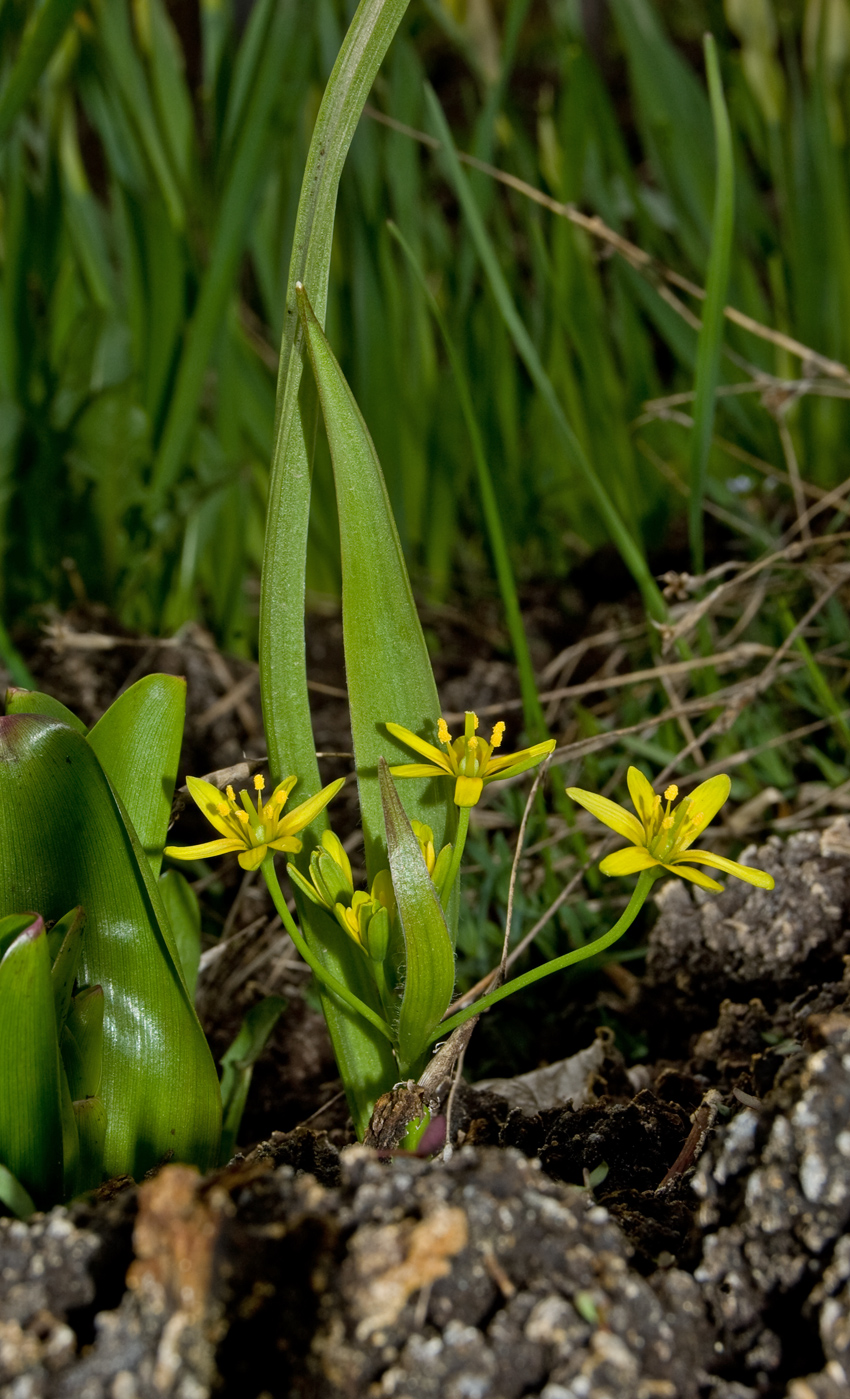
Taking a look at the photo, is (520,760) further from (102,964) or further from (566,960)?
(102,964)

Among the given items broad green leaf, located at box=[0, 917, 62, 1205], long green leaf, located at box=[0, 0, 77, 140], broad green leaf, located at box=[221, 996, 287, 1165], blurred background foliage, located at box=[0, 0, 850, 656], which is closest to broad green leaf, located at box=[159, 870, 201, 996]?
broad green leaf, located at box=[221, 996, 287, 1165]

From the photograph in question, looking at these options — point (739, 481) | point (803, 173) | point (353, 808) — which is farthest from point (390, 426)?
point (803, 173)

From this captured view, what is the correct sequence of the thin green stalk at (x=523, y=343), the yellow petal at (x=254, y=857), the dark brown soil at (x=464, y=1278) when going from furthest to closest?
the thin green stalk at (x=523, y=343), the yellow petal at (x=254, y=857), the dark brown soil at (x=464, y=1278)

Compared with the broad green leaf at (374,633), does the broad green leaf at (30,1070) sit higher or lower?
lower

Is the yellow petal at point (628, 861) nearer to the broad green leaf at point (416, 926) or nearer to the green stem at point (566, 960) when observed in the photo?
the green stem at point (566, 960)

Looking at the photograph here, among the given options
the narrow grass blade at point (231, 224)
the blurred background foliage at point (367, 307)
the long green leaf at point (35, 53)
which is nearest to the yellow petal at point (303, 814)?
the blurred background foliage at point (367, 307)

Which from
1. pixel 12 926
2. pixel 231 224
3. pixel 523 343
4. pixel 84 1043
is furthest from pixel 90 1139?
pixel 231 224

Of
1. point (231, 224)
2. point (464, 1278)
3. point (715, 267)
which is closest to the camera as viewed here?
point (464, 1278)
